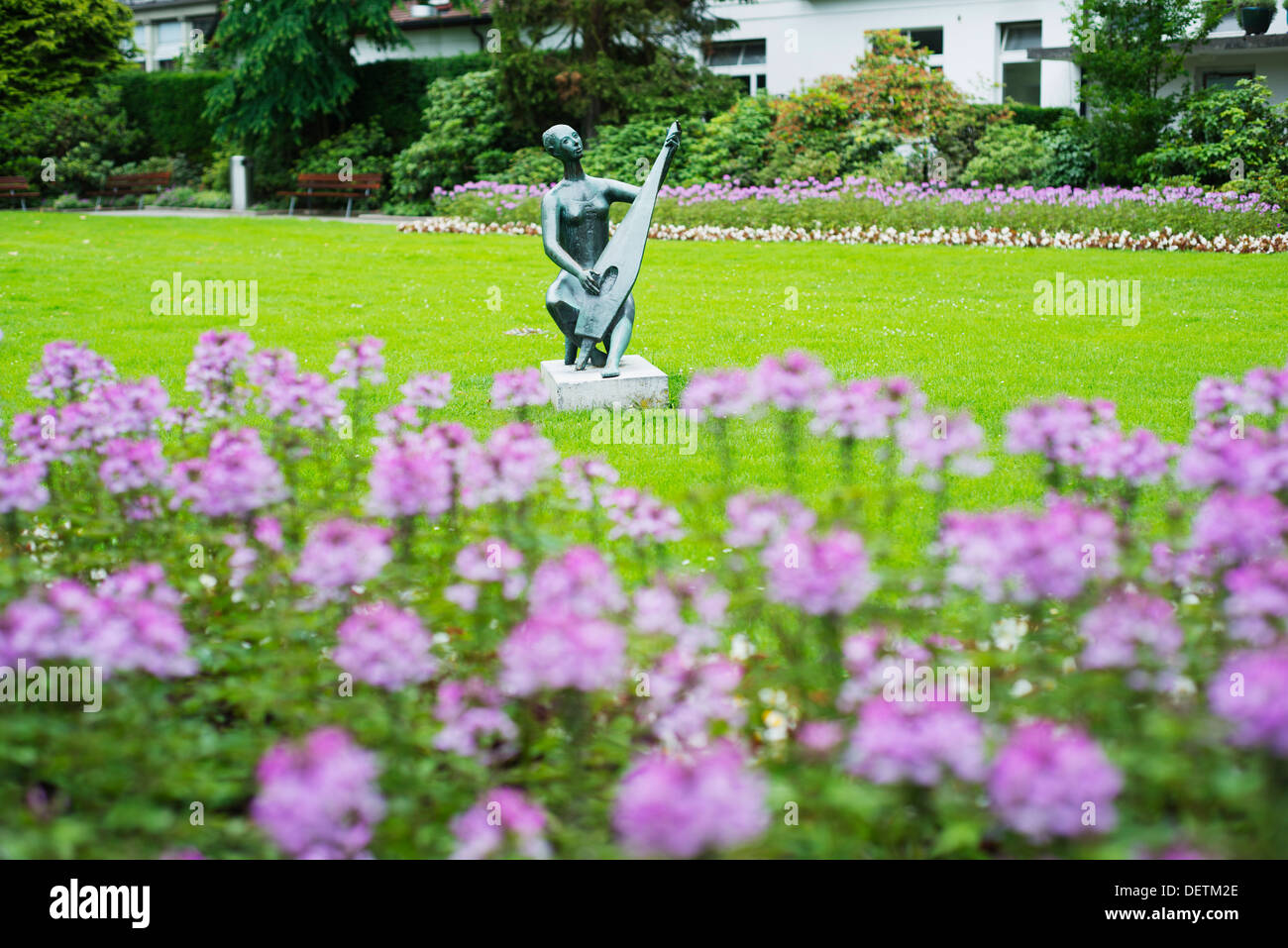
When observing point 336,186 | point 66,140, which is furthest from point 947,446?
point 66,140

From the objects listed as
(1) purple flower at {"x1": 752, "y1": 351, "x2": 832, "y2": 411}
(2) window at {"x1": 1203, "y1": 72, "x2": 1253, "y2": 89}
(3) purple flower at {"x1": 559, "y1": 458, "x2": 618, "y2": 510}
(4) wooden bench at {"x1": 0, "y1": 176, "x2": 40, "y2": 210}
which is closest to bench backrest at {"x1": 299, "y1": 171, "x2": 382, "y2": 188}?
(4) wooden bench at {"x1": 0, "y1": 176, "x2": 40, "y2": 210}

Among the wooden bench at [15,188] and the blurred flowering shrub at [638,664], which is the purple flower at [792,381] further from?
the wooden bench at [15,188]

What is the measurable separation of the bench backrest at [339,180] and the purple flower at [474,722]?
72.2 ft

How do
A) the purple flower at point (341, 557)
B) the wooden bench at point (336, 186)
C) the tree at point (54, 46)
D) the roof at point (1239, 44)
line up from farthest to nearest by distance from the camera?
the tree at point (54, 46) < the wooden bench at point (336, 186) < the roof at point (1239, 44) < the purple flower at point (341, 557)

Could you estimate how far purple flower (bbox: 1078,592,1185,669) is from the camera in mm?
2133

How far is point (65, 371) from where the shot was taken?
13.3 feet

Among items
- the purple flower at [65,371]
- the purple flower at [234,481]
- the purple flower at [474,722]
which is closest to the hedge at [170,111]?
the purple flower at [65,371]

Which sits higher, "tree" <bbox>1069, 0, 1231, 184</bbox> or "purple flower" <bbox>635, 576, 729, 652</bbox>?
"tree" <bbox>1069, 0, 1231, 184</bbox>

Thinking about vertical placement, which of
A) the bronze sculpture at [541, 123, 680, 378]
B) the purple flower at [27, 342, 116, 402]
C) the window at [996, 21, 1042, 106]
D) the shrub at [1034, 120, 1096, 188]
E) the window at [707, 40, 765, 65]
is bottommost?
the purple flower at [27, 342, 116, 402]

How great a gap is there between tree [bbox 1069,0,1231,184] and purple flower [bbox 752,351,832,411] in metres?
16.2

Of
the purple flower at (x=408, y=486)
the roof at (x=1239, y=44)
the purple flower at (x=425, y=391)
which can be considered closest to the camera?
the purple flower at (x=408, y=486)

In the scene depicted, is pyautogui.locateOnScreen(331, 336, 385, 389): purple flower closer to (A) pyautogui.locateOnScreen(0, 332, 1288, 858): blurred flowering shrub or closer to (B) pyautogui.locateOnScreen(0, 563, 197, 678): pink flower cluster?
(A) pyautogui.locateOnScreen(0, 332, 1288, 858): blurred flowering shrub

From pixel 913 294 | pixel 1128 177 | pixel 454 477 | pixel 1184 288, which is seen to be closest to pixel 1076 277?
pixel 1184 288

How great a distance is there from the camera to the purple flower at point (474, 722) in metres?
2.31
